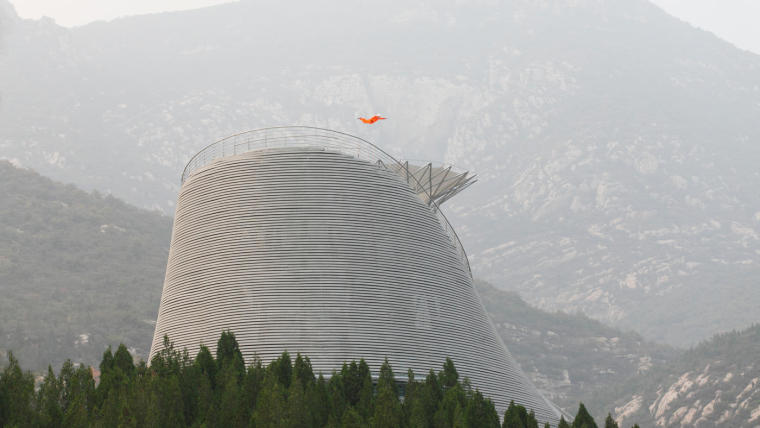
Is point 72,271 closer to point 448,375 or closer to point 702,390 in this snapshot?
point 702,390

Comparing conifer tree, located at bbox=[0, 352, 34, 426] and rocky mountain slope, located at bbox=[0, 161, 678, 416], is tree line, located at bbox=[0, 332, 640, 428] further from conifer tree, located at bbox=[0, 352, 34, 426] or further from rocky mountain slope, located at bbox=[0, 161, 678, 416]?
rocky mountain slope, located at bbox=[0, 161, 678, 416]

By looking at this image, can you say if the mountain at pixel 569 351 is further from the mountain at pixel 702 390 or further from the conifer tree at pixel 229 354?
the conifer tree at pixel 229 354

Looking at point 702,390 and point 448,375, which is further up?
point 702,390

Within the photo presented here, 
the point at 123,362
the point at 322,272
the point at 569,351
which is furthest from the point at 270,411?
the point at 569,351

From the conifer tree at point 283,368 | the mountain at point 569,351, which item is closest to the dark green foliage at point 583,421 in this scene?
the conifer tree at point 283,368

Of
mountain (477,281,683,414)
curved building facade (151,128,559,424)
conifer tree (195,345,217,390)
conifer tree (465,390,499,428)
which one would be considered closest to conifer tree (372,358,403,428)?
conifer tree (465,390,499,428)

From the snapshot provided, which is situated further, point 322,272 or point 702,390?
point 702,390

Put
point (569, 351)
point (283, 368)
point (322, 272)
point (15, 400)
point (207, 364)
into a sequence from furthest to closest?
1. point (569, 351)
2. point (322, 272)
3. point (207, 364)
4. point (283, 368)
5. point (15, 400)
